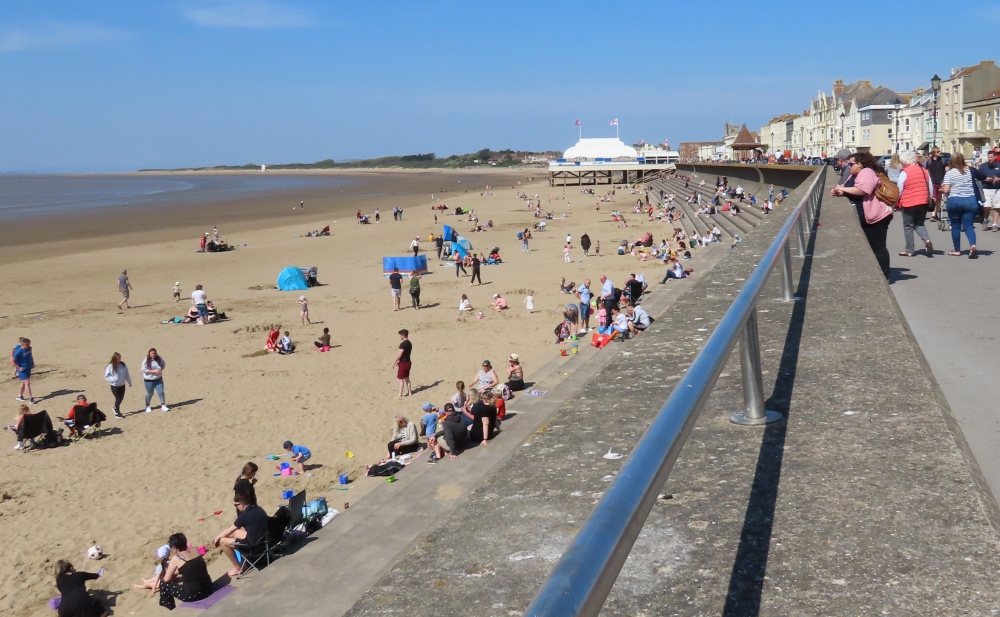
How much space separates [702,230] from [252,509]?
1265 inches

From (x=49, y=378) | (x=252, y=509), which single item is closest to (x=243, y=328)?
(x=49, y=378)

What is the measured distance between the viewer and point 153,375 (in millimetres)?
14273

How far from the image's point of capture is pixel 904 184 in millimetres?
9086

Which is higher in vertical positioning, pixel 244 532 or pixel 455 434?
pixel 455 434

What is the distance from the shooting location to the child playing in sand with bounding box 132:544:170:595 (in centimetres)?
827

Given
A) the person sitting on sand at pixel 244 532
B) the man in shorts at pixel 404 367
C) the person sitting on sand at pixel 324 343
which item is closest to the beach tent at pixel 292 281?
the person sitting on sand at pixel 324 343

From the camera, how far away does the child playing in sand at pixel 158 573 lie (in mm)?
8273

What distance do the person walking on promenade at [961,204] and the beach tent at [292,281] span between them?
19.8 metres

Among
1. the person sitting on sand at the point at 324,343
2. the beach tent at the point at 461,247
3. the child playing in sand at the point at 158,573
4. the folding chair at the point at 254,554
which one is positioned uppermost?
the beach tent at the point at 461,247

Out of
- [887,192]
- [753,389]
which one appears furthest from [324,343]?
[753,389]

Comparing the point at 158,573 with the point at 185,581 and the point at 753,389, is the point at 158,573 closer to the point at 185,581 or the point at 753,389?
the point at 185,581

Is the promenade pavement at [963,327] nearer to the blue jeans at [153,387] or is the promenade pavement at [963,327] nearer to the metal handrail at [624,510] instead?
the metal handrail at [624,510]

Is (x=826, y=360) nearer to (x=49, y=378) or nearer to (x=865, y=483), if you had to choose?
(x=865, y=483)

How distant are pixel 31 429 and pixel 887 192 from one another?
11.6 meters
